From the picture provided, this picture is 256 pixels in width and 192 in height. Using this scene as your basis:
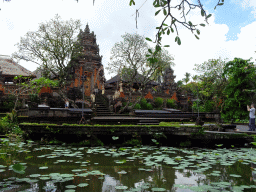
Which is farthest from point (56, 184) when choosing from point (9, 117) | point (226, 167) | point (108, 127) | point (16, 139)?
point (9, 117)

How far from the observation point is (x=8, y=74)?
66.4 ft

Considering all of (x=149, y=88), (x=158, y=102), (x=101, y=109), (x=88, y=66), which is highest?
(x=88, y=66)

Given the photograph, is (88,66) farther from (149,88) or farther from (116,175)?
(116,175)

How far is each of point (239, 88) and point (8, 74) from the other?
75.1 feet

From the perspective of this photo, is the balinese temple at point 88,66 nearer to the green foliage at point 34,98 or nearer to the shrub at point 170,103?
the green foliage at point 34,98

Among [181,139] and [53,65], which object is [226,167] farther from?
[53,65]

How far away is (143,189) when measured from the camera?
288 cm

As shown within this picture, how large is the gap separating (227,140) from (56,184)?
252 inches

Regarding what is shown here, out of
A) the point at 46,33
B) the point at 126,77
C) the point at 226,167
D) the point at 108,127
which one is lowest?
the point at 226,167

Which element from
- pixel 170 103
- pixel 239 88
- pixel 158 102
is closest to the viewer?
pixel 239 88

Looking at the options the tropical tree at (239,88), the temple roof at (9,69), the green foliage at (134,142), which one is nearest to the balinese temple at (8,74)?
the temple roof at (9,69)

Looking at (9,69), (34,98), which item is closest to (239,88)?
(34,98)

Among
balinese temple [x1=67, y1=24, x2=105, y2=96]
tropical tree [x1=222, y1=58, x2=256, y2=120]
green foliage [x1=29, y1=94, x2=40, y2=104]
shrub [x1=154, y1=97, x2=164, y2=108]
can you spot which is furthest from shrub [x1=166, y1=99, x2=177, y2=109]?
green foliage [x1=29, y1=94, x2=40, y2=104]

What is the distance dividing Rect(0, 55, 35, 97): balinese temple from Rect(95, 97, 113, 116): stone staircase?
730cm
